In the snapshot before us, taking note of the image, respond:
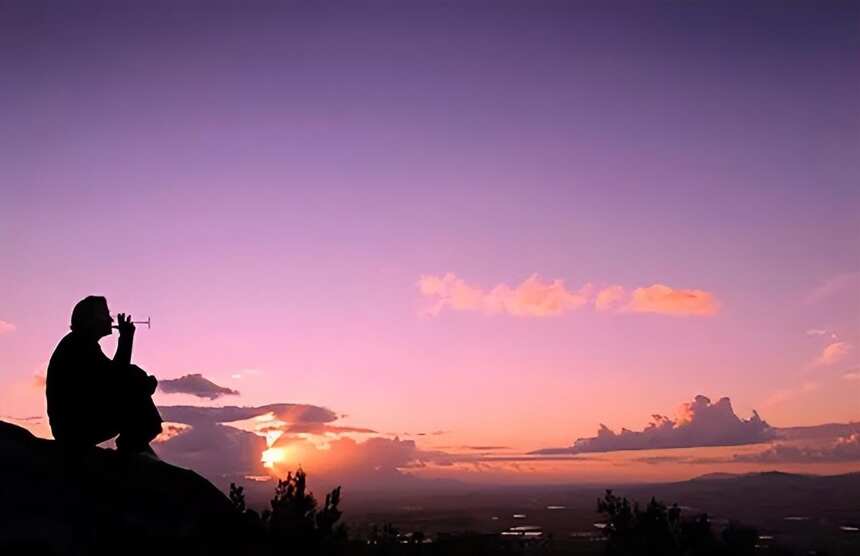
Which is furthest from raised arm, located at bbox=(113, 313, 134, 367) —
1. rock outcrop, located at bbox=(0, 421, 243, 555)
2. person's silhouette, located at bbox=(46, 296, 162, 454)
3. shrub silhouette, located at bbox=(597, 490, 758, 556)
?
shrub silhouette, located at bbox=(597, 490, 758, 556)

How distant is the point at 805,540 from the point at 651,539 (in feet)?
466

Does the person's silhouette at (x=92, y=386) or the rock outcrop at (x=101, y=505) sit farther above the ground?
the person's silhouette at (x=92, y=386)

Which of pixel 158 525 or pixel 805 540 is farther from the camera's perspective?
pixel 805 540

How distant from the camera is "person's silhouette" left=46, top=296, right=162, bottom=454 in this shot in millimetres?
10336

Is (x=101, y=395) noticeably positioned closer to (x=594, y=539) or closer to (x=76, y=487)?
(x=76, y=487)

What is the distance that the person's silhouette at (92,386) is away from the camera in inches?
407

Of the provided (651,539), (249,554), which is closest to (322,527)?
(651,539)

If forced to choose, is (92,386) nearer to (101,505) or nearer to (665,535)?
(101,505)

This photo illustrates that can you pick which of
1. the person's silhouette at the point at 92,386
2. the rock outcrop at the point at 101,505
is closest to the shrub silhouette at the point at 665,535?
the rock outcrop at the point at 101,505

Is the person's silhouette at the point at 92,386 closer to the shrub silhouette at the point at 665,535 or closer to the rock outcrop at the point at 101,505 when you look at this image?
the rock outcrop at the point at 101,505

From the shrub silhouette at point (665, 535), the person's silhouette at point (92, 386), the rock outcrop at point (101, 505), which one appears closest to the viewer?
the rock outcrop at point (101, 505)

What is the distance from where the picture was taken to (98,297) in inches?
419

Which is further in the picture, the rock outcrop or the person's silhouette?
the person's silhouette

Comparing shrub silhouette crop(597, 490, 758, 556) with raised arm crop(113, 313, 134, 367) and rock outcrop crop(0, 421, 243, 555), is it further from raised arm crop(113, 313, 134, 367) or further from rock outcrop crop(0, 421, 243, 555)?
raised arm crop(113, 313, 134, 367)
